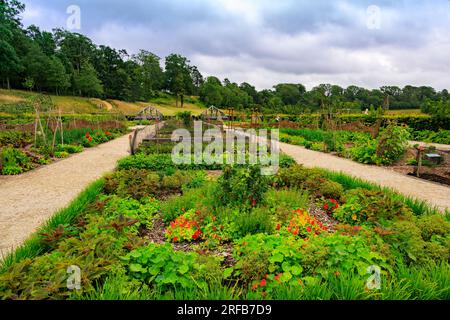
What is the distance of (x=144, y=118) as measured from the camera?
138 ft

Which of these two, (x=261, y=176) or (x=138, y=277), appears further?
(x=261, y=176)

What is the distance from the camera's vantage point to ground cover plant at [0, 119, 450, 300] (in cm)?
236

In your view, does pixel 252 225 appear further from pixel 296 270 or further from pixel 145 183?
pixel 145 183

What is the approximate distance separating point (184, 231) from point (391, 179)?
622 cm

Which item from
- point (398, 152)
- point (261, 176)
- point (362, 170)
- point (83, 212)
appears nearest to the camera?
point (83, 212)

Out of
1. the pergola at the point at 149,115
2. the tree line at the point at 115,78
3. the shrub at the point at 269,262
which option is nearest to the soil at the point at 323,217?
the shrub at the point at 269,262

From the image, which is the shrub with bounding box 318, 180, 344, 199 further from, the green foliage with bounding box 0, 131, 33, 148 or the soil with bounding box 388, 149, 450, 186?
the green foliage with bounding box 0, 131, 33, 148

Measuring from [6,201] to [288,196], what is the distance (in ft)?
17.7

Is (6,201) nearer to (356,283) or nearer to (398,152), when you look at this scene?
(356,283)

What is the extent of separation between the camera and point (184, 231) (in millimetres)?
4074

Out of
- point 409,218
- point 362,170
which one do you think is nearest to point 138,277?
point 409,218

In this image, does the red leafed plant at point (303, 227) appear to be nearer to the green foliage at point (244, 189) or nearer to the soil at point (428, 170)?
the green foliage at point (244, 189)

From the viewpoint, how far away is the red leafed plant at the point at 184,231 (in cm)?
400

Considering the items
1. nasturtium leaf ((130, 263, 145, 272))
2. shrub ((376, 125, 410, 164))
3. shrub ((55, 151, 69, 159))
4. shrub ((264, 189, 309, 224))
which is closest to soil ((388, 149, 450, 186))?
shrub ((376, 125, 410, 164))
